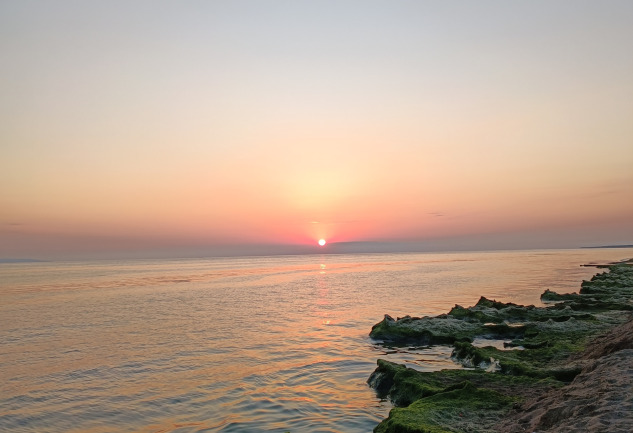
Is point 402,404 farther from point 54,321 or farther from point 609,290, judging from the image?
point 609,290

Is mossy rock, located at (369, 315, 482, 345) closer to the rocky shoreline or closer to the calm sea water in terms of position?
the rocky shoreline

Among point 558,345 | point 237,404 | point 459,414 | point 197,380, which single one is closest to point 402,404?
point 459,414

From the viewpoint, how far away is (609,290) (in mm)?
43344

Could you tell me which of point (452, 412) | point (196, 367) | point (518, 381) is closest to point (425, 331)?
point (518, 381)

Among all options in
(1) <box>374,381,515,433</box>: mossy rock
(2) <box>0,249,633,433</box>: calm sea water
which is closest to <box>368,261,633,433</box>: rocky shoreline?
(1) <box>374,381,515,433</box>: mossy rock

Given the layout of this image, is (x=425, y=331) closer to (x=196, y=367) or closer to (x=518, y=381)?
(x=518, y=381)

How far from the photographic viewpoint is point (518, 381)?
46.5 feet

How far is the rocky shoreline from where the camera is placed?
9397 mm

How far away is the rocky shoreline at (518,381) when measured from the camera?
940 cm

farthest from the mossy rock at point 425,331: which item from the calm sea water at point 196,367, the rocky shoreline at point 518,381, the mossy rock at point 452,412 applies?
the mossy rock at point 452,412

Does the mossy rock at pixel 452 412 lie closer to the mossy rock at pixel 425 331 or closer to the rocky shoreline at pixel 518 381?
the rocky shoreline at pixel 518 381

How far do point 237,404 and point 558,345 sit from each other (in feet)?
45.6

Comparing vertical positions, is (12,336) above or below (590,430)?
below

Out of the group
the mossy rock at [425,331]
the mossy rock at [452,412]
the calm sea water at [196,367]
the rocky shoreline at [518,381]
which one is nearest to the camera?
the rocky shoreline at [518,381]
